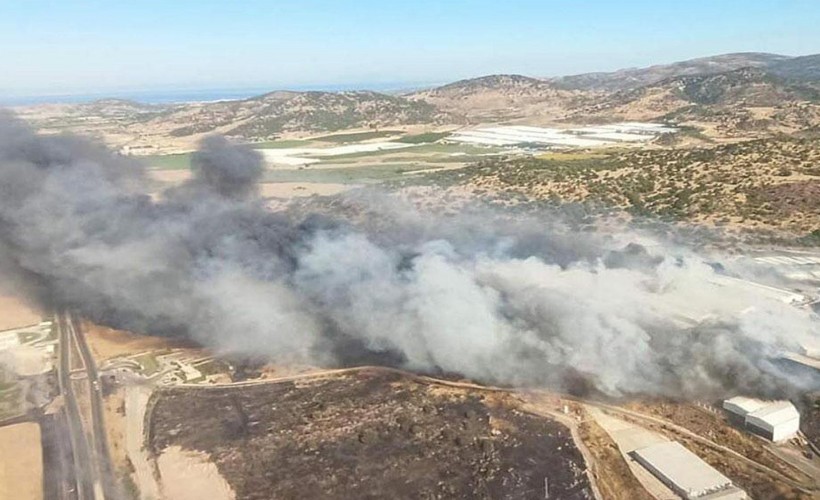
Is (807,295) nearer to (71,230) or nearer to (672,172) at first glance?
(672,172)

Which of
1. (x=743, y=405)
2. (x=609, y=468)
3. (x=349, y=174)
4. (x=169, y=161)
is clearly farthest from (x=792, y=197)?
(x=169, y=161)

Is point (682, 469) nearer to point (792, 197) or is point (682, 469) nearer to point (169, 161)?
point (792, 197)

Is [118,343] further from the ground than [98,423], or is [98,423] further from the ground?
[98,423]

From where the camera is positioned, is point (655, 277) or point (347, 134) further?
point (347, 134)

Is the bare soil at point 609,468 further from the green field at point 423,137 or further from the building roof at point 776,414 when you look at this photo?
the green field at point 423,137

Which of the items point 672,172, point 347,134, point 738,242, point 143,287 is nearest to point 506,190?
point 672,172

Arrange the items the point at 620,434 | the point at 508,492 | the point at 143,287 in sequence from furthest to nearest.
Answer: the point at 143,287, the point at 620,434, the point at 508,492
